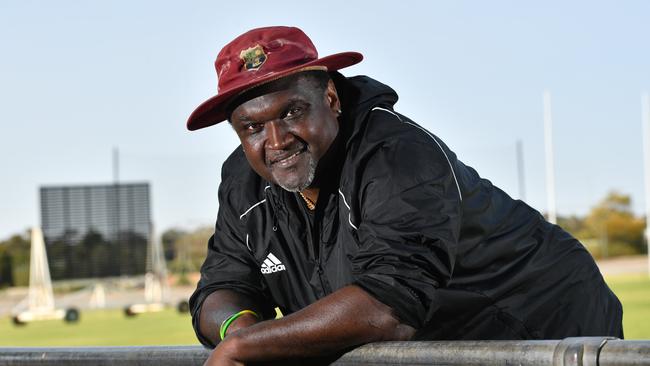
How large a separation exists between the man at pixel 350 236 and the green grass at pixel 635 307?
302 inches

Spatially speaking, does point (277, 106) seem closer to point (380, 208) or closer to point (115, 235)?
point (380, 208)

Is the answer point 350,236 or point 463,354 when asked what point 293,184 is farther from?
point 463,354

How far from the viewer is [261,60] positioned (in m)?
2.22

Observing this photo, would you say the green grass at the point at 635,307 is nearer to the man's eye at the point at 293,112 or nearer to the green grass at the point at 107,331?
the green grass at the point at 107,331

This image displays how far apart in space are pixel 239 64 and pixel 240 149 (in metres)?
0.49

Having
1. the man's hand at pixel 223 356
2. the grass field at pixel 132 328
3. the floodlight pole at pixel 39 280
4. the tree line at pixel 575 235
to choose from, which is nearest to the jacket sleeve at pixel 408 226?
the man's hand at pixel 223 356

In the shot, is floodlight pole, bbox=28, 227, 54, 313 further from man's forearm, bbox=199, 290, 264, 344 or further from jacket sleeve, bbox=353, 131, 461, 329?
jacket sleeve, bbox=353, 131, 461, 329

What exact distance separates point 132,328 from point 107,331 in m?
0.41

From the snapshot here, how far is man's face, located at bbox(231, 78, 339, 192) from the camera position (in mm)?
2203

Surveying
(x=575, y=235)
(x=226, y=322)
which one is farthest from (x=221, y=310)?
(x=575, y=235)

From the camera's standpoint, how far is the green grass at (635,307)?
10.7m

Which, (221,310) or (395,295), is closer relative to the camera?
(395,295)

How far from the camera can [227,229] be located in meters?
2.58

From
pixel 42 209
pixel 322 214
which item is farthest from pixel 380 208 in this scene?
pixel 42 209
